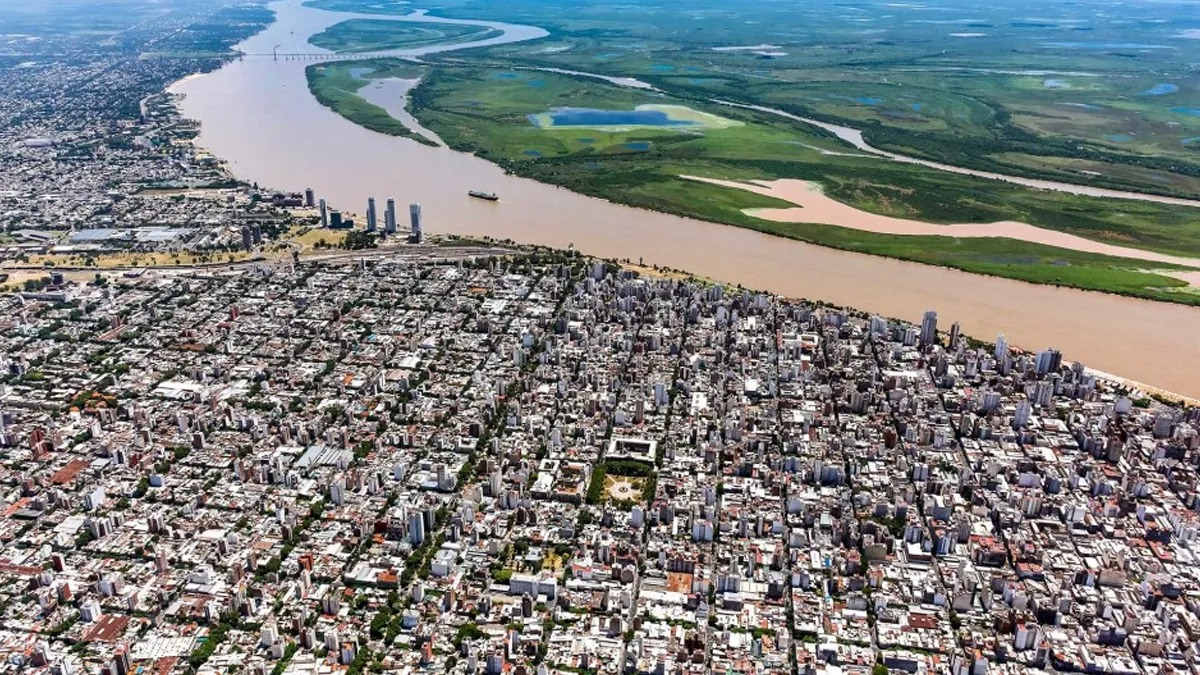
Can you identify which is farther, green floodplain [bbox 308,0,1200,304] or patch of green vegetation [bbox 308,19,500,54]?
patch of green vegetation [bbox 308,19,500,54]

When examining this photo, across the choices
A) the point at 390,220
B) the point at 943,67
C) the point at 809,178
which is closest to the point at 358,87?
the point at 390,220

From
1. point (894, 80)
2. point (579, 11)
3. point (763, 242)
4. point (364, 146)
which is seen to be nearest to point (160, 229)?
point (364, 146)

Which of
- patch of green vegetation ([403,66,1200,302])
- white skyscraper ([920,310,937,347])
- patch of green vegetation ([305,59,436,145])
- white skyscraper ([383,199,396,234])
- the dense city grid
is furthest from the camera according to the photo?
patch of green vegetation ([305,59,436,145])

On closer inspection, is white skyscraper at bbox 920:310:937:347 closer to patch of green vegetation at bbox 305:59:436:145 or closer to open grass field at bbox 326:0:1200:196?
open grass field at bbox 326:0:1200:196

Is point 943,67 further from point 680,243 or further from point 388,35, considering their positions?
point 388,35

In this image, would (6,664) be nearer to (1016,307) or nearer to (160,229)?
(160,229)

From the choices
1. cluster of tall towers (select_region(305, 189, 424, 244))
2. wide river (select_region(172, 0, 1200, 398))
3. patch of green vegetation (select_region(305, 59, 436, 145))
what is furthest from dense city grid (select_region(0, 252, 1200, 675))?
patch of green vegetation (select_region(305, 59, 436, 145))
